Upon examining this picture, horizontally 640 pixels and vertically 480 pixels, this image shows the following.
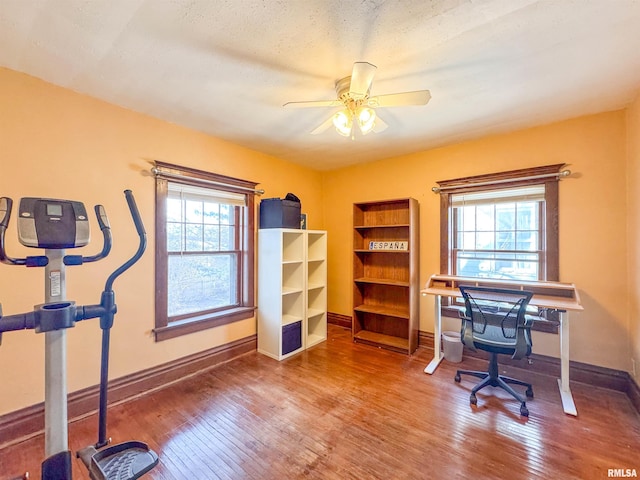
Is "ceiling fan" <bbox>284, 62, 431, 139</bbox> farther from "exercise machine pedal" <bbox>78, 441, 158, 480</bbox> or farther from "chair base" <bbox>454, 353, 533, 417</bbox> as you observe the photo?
"exercise machine pedal" <bbox>78, 441, 158, 480</bbox>

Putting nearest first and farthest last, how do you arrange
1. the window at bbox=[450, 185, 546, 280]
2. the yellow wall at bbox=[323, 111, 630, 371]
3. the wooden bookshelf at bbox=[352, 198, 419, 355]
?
1. the yellow wall at bbox=[323, 111, 630, 371]
2. the window at bbox=[450, 185, 546, 280]
3. the wooden bookshelf at bbox=[352, 198, 419, 355]

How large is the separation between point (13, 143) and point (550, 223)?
4528 millimetres

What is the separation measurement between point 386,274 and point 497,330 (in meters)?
1.57

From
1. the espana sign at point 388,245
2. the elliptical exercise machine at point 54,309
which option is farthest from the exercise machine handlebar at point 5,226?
the espana sign at point 388,245

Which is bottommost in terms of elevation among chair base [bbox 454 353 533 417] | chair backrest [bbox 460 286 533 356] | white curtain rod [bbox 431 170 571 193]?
chair base [bbox 454 353 533 417]

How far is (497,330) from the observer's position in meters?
2.49

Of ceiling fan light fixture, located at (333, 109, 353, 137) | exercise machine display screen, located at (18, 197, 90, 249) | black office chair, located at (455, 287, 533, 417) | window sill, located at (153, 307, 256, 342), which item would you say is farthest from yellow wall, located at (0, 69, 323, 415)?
black office chair, located at (455, 287, 533, 417)

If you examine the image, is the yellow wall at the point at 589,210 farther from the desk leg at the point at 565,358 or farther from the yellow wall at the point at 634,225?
the desk leg at the point at 565,358

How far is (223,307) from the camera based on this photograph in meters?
3.23

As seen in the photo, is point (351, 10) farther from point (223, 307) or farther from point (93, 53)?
point (223, 307)

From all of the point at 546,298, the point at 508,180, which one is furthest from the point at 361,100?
the point at 546,298

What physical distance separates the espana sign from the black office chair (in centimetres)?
119

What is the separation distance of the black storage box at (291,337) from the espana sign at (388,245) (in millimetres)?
1465

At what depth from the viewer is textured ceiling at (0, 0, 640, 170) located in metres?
1.39
